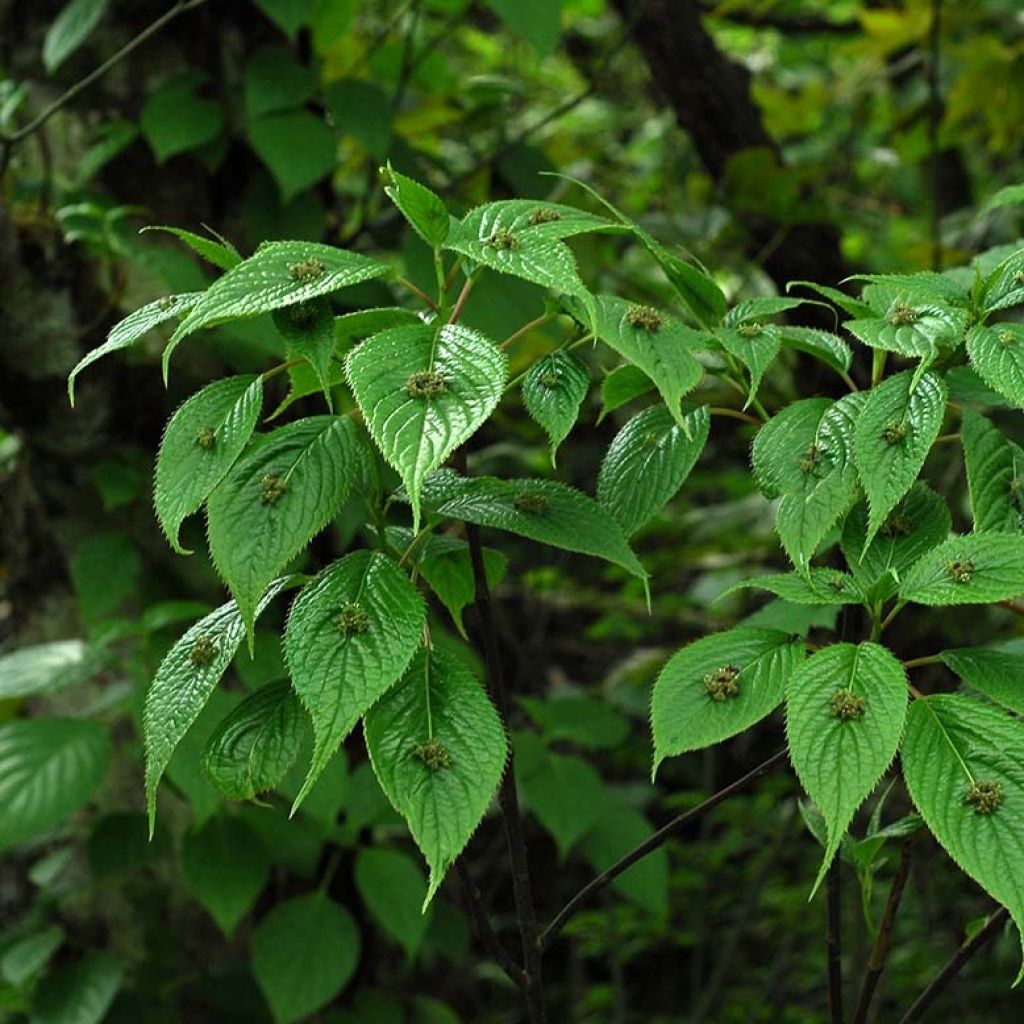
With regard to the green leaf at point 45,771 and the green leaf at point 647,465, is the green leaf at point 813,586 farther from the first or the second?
the green leaf at point 45,771

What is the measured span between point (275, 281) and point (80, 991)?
1.67 meters

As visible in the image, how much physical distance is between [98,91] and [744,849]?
247 centimetres

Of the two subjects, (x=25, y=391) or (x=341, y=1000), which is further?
(x=341, y=1000)

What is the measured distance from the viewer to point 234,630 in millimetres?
1037

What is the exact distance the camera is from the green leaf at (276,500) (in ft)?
3.02

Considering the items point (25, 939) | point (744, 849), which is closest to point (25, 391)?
point (25, 939)

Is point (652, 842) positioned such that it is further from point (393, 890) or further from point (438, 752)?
point (393, 890)

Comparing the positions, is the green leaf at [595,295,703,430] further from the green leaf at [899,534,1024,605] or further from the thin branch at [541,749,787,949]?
the thin branch at [541,749,787,949]

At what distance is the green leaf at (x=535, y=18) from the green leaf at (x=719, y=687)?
1.37m

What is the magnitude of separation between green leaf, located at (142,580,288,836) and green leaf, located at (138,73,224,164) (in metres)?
1.40

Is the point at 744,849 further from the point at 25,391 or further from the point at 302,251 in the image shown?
the point at 302,251

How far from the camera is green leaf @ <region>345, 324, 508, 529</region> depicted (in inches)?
34.1

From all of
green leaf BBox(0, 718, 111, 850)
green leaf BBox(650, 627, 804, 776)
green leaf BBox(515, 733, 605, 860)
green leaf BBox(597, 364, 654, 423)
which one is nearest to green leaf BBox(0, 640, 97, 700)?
green leaf BBox(0, 718, 111, 850)

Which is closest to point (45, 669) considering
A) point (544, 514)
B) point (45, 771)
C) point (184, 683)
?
point (45, 771)
